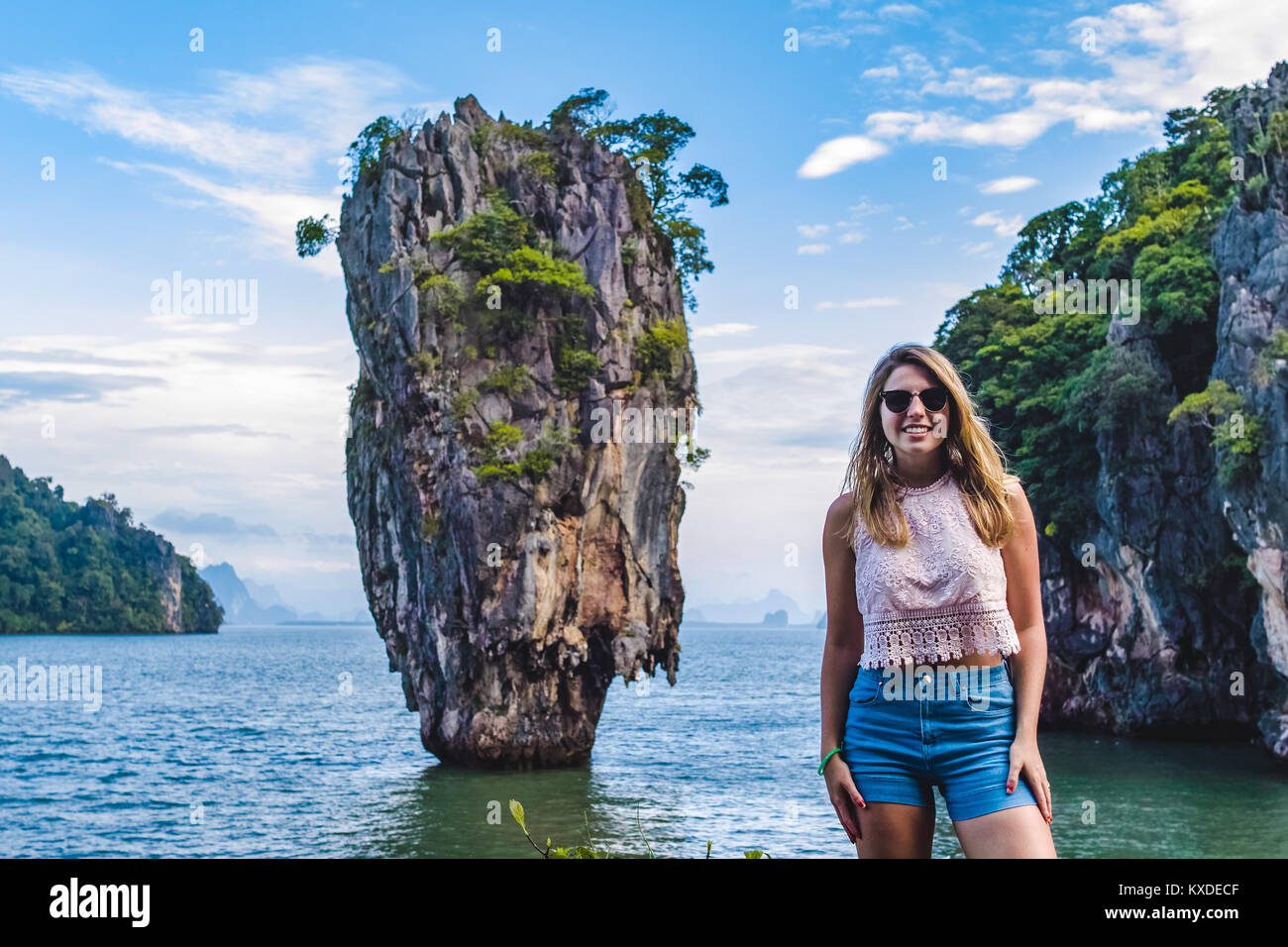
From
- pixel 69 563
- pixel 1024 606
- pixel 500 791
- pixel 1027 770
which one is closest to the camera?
pixel 1027 770

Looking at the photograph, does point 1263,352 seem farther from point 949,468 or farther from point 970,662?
point 970,662

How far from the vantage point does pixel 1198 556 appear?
34.2 meters

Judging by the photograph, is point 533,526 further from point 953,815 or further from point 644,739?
point 953,815

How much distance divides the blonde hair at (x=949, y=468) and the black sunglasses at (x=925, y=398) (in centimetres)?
2

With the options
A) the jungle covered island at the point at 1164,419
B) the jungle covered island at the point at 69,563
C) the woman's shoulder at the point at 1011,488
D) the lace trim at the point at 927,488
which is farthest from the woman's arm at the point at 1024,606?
Result: the jungle covered island at the point at 69,563

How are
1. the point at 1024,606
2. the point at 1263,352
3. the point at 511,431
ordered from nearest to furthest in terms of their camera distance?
the point at 1024,606
the point at 1263,352
the point at 511,431

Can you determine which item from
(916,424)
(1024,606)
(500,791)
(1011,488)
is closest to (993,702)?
(1024,606)

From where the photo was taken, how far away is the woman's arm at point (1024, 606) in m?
2.89

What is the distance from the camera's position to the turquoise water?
2631 centimetres

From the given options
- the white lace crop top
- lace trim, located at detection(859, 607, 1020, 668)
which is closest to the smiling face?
the white lace crop top

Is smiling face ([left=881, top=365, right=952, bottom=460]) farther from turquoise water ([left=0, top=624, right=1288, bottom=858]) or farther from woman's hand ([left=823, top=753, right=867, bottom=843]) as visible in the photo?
turquoise water ([left=0, top=624, right=1288, bottom=858])

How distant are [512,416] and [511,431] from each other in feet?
3.10

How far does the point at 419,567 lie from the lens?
1307 inches

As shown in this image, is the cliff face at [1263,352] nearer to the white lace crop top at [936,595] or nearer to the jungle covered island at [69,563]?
the white lace crop top at [936,595]
